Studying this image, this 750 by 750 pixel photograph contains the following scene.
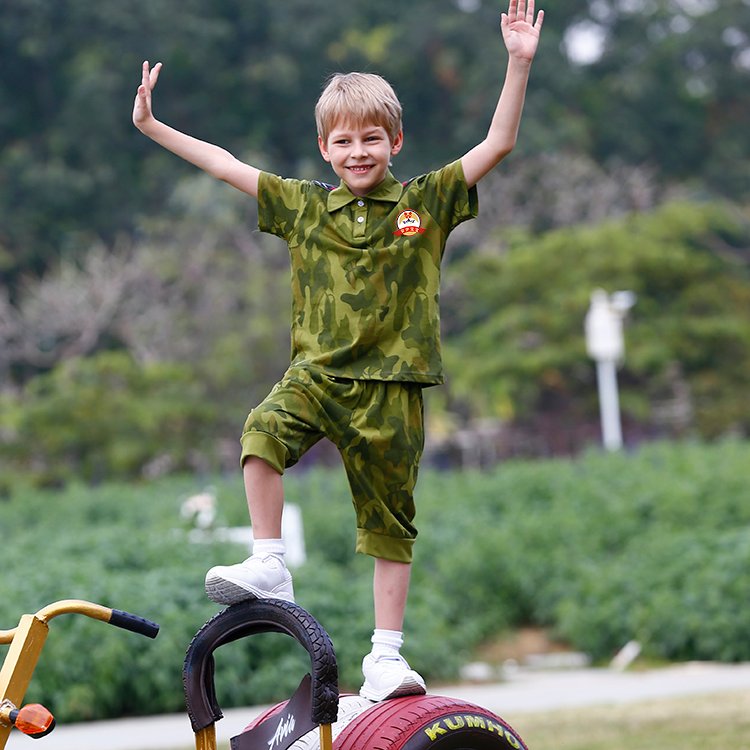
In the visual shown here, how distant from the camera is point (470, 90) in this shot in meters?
42.7

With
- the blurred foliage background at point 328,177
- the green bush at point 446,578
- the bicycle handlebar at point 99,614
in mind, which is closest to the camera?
the bicycle handlebar at point 99,614

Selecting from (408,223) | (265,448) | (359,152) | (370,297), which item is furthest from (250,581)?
(359,152)

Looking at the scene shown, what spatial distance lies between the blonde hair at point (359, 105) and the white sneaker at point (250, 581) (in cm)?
114

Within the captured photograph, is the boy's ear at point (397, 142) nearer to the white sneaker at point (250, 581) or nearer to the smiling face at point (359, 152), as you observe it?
the smiling face at point (359, 152)

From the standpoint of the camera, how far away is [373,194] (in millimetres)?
4168

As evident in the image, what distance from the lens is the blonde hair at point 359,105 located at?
4.02 m

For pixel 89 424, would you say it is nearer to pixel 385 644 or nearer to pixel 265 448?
pixel 385 644

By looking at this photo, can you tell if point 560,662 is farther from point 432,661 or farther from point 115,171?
point 115,171

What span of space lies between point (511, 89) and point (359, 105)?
393mm

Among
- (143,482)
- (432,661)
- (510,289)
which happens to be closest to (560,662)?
(432,661)

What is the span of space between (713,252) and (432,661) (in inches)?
986

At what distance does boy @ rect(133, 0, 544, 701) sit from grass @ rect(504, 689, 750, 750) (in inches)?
124

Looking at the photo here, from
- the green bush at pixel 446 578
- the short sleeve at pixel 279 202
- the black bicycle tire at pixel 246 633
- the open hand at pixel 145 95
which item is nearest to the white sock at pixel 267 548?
the black bicycle tire at pixel 246 633

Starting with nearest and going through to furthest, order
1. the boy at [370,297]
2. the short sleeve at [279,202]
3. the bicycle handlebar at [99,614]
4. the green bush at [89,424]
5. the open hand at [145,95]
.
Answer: the bicycle handlebar at [99,614]
the boy at [370,297]
the open hand at [145,95]
the short sleeve at [279,202]
the green bush at [89,424]
